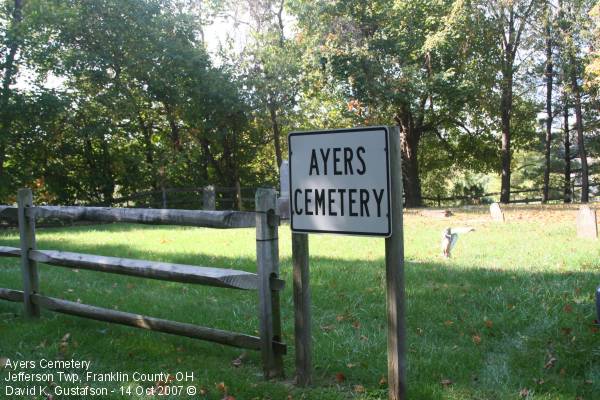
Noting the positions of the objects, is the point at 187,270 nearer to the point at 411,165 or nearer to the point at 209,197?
the point at 209,197

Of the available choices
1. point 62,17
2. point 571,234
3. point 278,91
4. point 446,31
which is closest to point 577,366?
point 571,234

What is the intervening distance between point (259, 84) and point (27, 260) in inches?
872

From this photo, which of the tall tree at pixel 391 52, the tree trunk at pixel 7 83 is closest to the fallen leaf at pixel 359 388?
the tree trunk at pixel 7 83

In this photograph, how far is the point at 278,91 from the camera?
2784 centimetres

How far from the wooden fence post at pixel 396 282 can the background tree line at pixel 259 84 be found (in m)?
18.7

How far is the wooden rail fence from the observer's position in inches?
159

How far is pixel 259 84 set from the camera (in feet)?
88.4

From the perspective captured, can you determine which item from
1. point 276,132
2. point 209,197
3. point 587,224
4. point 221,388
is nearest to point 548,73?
point 276,132

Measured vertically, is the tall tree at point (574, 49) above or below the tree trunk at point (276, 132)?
above

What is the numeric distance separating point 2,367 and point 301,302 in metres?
2.40

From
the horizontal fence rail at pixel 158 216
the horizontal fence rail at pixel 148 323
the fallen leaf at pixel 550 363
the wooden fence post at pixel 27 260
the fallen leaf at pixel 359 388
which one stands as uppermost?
the horizontal fence rail at pixel 158 216

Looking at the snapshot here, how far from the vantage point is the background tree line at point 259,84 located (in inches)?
830

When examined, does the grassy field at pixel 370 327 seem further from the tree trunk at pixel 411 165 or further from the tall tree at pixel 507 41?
the tall tree at pixel 507 41

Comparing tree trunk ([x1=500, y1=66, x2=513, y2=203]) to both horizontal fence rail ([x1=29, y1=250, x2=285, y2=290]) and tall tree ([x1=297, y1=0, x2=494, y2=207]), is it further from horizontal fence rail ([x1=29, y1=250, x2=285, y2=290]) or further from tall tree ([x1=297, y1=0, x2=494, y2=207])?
horizontal fence rail ([x1=29, y1=250, x2=285, y2=290])
